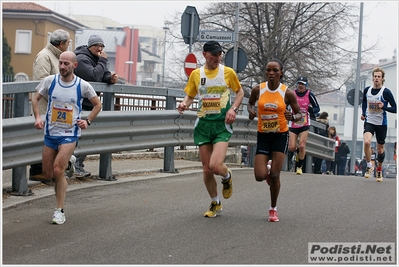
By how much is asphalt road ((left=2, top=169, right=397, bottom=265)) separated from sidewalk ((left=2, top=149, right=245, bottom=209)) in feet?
0.82

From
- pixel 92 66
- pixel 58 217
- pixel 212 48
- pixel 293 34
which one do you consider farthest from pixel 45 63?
pixel 293 34

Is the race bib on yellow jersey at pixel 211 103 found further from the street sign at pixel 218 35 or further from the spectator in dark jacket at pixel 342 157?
the spectator in dark jacket at pixel 342 157

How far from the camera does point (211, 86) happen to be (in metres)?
8.93

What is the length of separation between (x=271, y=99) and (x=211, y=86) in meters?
0.67

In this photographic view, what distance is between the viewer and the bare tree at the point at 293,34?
126 feet

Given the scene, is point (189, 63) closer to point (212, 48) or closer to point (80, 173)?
point (80, 173)

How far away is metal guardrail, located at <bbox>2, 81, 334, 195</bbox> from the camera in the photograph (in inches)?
365

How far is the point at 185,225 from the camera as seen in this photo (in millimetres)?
8195

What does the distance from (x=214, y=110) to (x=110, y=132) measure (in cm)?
274

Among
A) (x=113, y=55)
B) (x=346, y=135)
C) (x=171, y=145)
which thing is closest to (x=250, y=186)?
(x=171, y=145)

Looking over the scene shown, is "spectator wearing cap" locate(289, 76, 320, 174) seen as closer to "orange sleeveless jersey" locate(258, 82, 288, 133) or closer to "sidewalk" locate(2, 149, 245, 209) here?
"sidewalk" locate(2, 149, 245, 209)

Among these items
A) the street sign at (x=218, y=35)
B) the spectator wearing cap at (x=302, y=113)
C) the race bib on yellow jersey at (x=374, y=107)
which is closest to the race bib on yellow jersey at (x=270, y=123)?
the race bib on yellow jersey at (x=374, y=107)

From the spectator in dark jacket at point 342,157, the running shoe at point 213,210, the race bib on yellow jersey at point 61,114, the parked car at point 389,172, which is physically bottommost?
the parked car at point 389,172

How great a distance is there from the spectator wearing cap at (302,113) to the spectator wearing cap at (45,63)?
5.97 meters
